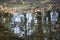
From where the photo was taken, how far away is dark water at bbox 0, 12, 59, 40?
19.6 ft

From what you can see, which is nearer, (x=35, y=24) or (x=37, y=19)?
(x=35, y=24)

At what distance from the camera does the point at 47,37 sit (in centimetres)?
588

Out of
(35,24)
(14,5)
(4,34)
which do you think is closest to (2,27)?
(4,34)

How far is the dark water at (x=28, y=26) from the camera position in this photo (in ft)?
19.6

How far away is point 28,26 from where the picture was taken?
6816mm

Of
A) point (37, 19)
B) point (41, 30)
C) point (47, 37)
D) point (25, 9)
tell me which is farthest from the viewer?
point (25, 9)

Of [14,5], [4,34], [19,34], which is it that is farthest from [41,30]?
[14,5]

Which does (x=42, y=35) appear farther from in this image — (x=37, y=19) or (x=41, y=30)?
(x=37, y=19)

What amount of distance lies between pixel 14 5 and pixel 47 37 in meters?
4.53

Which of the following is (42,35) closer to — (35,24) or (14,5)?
(35,24)

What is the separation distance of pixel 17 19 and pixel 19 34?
1645mm

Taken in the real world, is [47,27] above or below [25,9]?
below

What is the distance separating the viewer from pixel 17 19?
7699mm

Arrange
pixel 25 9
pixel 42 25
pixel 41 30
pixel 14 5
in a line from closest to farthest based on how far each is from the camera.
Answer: pixel 41 30 < pixel 42 25 < pixel 25 9 < pixel 14 5
